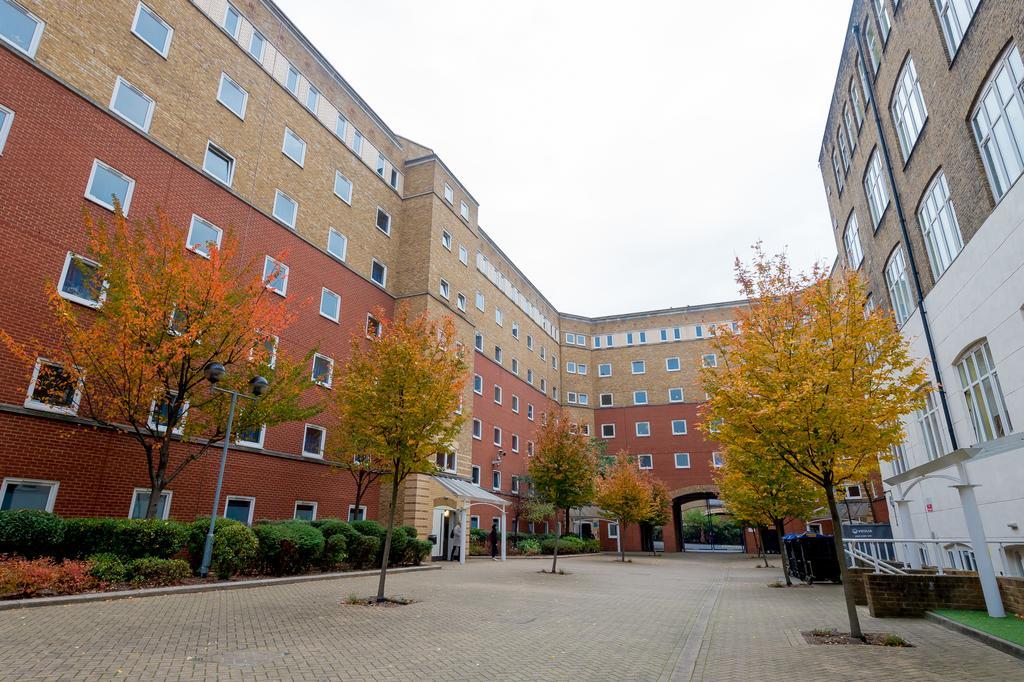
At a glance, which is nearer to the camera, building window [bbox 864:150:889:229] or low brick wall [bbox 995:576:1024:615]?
low brick wall [bbox 995:576:1024:615]

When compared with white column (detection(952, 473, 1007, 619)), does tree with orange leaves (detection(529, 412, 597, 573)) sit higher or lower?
higher

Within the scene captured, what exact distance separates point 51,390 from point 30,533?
13.7 feet

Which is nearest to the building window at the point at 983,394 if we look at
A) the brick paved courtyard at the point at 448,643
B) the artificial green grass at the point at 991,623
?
the artificial green grass at the point at 991,623

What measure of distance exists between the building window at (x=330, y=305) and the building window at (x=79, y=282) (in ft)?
30.7

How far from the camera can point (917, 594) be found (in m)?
10.5

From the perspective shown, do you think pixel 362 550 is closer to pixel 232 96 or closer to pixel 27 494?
pixel 27 494

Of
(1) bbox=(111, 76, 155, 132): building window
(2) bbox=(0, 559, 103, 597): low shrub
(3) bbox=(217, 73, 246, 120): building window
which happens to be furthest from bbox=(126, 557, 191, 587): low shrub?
(3) bbox=(217, 73, 246, 120): building window

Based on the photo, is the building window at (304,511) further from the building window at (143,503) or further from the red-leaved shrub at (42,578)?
the red-leaved shrub at (42,578)

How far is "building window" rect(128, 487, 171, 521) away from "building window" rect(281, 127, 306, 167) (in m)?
14.0

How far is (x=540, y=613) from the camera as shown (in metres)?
11.1

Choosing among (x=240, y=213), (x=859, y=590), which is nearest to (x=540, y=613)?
(x=859, y=590)

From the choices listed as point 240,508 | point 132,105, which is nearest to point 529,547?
point 240,508

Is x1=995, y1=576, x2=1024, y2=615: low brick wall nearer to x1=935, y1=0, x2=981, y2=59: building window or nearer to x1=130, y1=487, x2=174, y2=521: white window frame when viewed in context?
x1=935, y1=0, x2=981, y2=59: building window

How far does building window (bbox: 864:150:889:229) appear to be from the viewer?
65.8 ft
